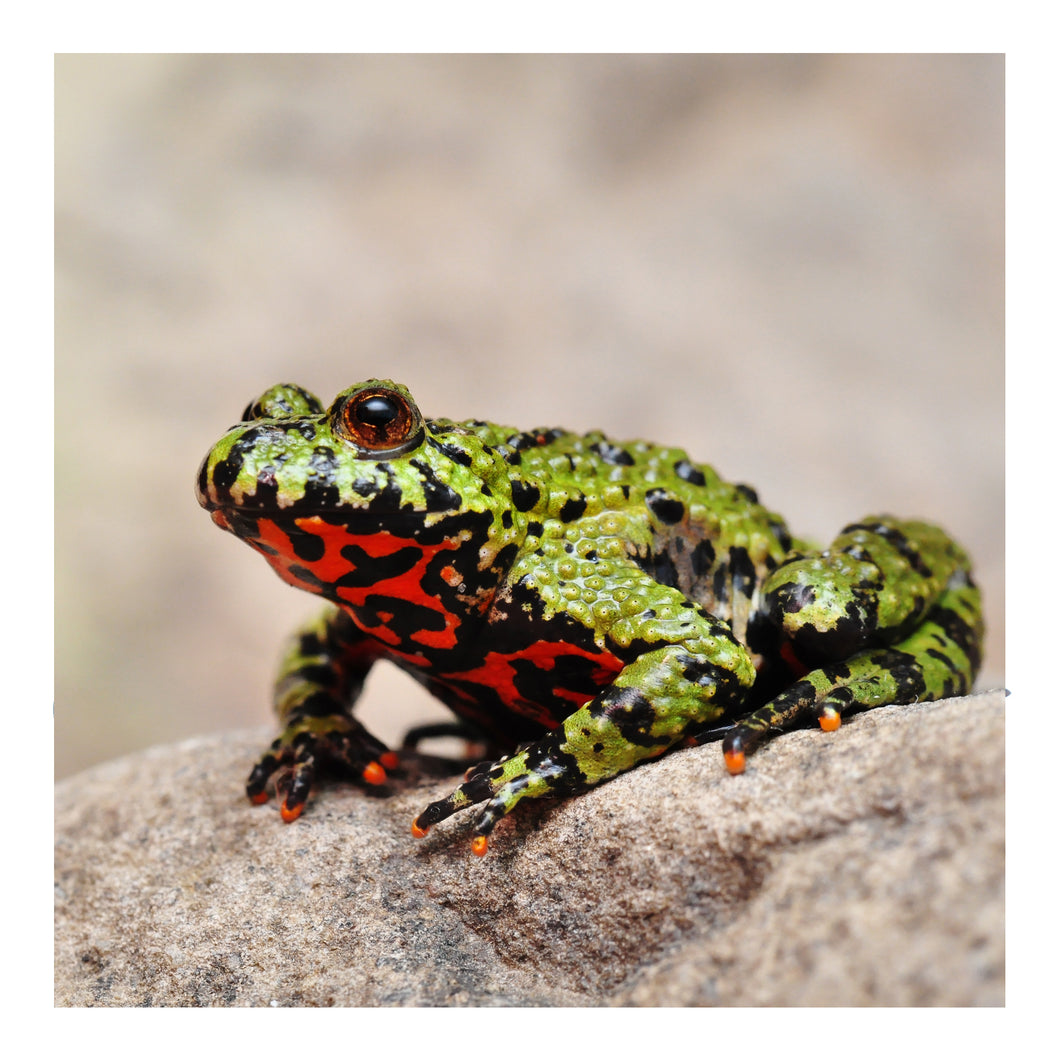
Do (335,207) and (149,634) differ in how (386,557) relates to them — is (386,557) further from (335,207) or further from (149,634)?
(149,634)

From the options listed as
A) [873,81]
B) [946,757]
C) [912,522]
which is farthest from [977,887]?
[873,81]

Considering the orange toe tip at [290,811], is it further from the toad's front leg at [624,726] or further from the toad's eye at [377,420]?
the toad's eye at [377,420]

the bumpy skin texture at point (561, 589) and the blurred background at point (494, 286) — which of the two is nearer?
the bumpy skin texture at point (561, 589)

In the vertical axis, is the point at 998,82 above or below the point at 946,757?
above

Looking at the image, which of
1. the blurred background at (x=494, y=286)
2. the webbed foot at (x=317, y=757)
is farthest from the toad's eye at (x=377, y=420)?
the blurred background at (x=494, y=286)

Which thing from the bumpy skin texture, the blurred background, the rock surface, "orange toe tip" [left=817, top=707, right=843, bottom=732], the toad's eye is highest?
the blurred background

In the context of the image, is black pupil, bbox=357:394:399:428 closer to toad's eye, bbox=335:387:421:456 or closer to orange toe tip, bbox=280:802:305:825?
toad's eye, bbox=335:387:421:456

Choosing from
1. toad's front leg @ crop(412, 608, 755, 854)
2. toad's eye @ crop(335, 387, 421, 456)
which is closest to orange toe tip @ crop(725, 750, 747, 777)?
toad's front leg @ crop(412, 608, 755, 854)

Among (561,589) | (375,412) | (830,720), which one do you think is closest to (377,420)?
(375,412)
